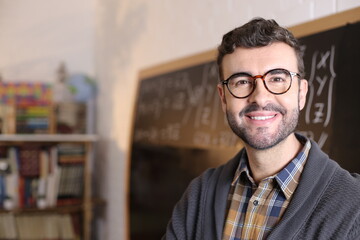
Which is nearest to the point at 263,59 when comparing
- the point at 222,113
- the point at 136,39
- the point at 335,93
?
the point at 335,93

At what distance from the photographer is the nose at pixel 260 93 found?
3.69ft

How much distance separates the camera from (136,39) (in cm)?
323

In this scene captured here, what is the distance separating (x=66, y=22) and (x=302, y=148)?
11.4 feet

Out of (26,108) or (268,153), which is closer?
(268,153)

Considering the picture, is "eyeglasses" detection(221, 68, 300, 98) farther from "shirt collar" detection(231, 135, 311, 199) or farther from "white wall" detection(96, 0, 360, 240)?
"white wall" detection(96, 0, 360, 240)

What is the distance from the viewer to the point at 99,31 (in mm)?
4055

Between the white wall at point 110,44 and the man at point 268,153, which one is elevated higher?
the white wall at point 110,44

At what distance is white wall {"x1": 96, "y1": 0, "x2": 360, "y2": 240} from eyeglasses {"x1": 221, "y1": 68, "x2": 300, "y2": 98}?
528 millimetres

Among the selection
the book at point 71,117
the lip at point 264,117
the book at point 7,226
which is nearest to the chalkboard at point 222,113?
the lip at point 264,117

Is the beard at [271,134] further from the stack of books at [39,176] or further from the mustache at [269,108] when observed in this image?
the stack of books at [39,176]

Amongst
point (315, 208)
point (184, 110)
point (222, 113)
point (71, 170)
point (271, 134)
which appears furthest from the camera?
point (71, 170)

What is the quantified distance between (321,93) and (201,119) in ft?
2.82

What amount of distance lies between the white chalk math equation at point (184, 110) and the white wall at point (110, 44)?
169mm

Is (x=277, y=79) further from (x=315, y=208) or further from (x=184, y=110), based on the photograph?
(x=184, y=110)
